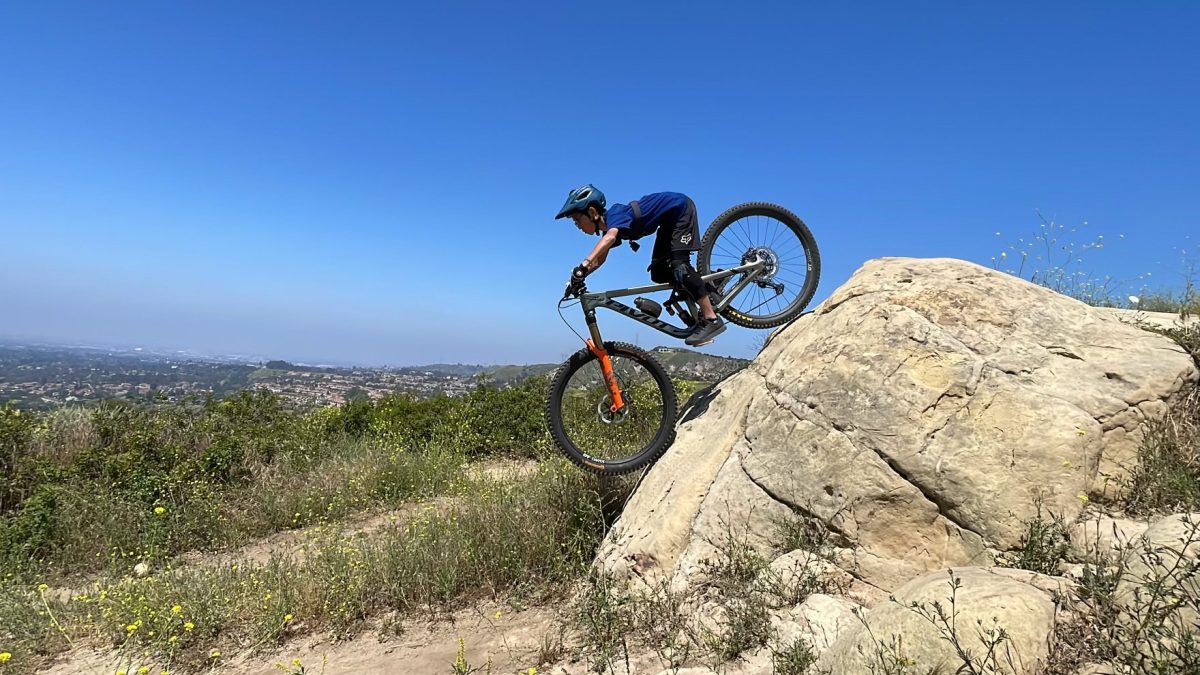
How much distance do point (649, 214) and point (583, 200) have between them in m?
0.69

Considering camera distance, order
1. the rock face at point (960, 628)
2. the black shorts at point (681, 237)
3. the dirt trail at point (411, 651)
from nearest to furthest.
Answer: the rock face at point (960, 628)
the dirt trail at point (411, 651)
the black shorts at point (681, 237)

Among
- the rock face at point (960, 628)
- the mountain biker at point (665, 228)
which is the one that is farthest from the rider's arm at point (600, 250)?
the rock face at point (960, 628)

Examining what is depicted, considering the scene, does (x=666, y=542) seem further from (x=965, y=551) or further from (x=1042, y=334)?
(x=1042, y=334)

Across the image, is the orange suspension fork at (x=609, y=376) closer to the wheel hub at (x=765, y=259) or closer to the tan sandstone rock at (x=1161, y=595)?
the wheel hub at (x=765, y=259)

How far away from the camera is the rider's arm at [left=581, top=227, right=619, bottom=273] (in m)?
5.66

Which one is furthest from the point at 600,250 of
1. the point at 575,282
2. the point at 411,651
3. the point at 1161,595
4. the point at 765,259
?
the point at 1161,595

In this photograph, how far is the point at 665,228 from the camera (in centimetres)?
618

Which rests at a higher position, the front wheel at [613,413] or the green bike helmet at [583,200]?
the green bike helmet at [583,200]

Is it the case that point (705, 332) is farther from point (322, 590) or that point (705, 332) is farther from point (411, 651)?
point (322, 590)

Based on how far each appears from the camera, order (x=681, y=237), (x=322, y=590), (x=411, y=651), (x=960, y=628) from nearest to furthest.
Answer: (x=960, y=628) → (x=411, y=651) → (x=322, y=590) → (x=681, y=237)

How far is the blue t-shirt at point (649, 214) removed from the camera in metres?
5.86

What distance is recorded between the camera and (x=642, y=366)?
6.05 m

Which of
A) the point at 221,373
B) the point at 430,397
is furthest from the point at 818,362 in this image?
the point at 221,373

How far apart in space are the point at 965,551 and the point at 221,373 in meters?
46.5
